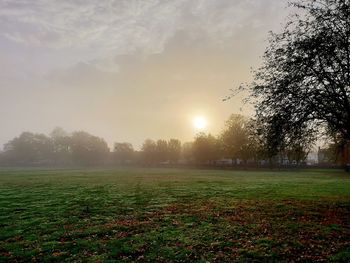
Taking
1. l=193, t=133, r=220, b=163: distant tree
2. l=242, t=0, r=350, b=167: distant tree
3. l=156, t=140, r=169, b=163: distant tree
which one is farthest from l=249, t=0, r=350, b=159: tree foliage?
l=156, t=140, r=169, b=163: distant tree

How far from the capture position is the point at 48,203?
27594mm

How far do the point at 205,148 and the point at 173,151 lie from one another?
51346mm

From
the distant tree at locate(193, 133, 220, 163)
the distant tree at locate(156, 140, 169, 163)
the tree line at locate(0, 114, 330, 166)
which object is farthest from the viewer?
the distant tree at locate(156, 140, 169, 163)

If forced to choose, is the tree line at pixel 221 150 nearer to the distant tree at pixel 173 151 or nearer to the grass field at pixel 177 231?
the distant tree at pixel 173 151

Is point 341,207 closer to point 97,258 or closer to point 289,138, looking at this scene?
point 289,138

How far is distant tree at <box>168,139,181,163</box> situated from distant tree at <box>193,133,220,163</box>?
45214mm

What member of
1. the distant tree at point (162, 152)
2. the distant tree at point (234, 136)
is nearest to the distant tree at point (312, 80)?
the distant tree at point (234, 136)

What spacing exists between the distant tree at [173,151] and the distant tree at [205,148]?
4521 centimetres

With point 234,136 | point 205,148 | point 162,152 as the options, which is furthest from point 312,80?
point 162,152

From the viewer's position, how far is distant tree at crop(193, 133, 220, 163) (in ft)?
439

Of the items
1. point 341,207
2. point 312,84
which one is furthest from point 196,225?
point 312,84

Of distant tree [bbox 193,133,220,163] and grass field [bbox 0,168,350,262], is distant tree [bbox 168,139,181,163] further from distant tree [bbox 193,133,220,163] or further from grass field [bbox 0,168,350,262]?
grass field [bbox 0,168,350,262]

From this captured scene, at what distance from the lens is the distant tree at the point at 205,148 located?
439 ft

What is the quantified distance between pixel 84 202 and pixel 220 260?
59.8 feet
